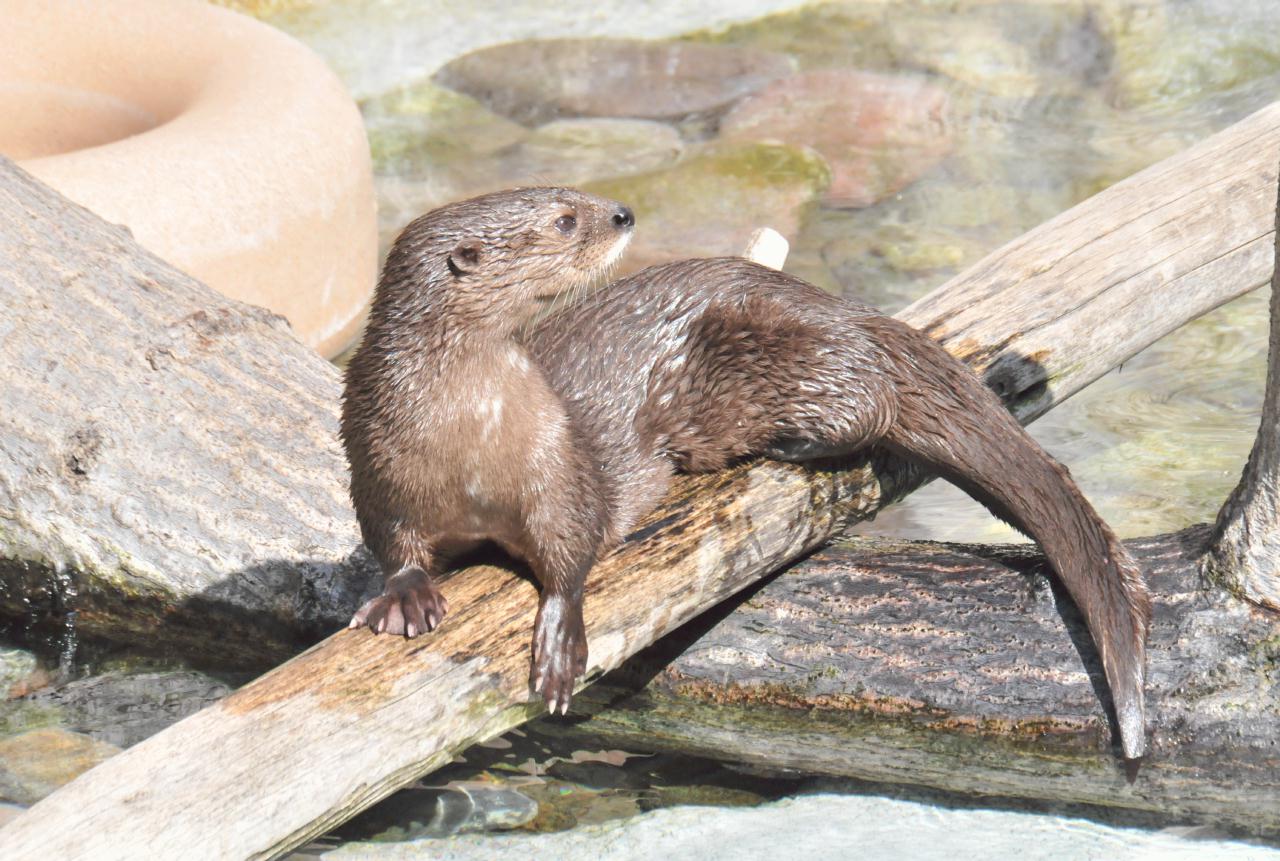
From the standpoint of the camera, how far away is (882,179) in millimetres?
5770

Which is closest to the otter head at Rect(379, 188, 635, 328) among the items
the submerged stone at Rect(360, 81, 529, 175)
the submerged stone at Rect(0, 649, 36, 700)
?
the submerged stone at Rect(0, 649, 36, 700)

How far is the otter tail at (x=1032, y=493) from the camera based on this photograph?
2.25 m

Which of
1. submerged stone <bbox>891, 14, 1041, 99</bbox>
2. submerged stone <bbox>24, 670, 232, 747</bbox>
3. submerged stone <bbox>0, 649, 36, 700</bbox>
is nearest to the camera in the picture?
submerged stone <bbox>24, 670, 232, 747</bbox>

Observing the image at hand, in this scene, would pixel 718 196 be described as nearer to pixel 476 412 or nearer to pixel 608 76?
pixel 608 76

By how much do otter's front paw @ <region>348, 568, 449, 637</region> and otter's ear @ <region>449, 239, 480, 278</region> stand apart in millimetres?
466

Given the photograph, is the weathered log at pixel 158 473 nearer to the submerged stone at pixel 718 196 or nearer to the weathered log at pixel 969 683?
the weathered log at pixel 969 683

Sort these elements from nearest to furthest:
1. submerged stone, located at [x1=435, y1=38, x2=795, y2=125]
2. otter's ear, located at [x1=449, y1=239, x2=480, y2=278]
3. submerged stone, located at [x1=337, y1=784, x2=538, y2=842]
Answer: otter's ear, located at [x1=449, y1=239, x2=480, y2=278], submerged stone, located at [x1=337, y1=784, x2=538, y2=842], submerged stone, located at [x1=435, y1=38, x2=795, y2=125]

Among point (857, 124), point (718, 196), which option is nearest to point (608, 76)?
point (857, 124)

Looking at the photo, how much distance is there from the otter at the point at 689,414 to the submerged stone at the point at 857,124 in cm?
315

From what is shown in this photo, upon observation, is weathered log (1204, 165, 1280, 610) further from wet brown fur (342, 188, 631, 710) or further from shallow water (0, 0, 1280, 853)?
shallow water (0, 0, 1280, 853)

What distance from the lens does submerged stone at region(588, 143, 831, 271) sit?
17.0ft

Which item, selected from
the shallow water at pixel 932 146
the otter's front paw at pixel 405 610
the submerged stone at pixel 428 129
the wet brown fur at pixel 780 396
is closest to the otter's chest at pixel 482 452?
the otter's front paw at pixel 405 610

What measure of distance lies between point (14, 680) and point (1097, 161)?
4.46 m

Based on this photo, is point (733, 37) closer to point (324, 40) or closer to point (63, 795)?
point (324, 40)
